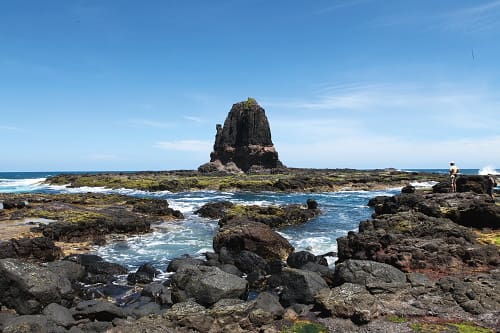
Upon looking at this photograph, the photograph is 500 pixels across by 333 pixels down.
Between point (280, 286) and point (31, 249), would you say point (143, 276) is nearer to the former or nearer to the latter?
point (280, 286)

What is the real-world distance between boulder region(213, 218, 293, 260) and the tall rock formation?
380 feet

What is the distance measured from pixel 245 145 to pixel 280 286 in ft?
415

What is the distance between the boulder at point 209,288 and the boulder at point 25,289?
4.51m

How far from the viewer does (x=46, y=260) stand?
22.7 meters

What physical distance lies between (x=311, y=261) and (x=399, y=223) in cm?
700

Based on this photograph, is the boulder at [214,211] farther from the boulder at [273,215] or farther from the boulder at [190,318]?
the boulder at [190,318]

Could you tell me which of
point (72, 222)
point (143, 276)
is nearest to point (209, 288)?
point (143, 276)

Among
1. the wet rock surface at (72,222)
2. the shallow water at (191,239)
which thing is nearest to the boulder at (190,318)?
the shallow water at (191,239)

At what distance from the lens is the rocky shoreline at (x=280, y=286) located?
12.4 meters

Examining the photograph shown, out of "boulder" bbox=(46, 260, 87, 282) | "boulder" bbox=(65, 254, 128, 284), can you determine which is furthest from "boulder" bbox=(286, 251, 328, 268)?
"boulder" bbox=(46, 260, 87, 282)

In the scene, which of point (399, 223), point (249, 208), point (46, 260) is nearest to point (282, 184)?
point (249, 208)

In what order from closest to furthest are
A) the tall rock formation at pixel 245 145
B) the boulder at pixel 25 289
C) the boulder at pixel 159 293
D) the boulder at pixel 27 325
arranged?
the boulder at pixel 27 325 → the boulder at pixel 25 289 → the boulder at pixel 159 293 → the tall rock formation at pixel 245 145

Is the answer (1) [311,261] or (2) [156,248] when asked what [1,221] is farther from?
(1) [311,261]

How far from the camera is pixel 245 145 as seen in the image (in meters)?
144
